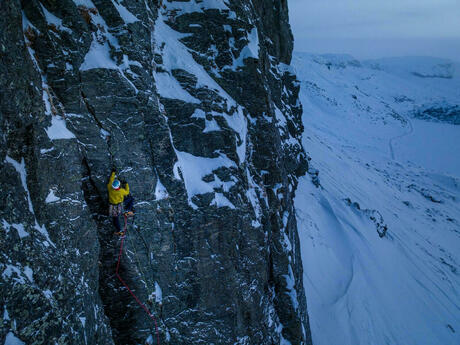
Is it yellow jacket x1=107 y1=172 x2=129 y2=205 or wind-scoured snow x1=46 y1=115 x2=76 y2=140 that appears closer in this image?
wind-scoured snow x1=46 y1=115 x2=76 y2=140

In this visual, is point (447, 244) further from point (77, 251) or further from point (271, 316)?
point (77, 251)

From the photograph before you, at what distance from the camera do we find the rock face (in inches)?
219

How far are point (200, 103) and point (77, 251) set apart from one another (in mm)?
6629

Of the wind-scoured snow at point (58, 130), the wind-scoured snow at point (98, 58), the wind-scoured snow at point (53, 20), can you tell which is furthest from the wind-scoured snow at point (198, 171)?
the wind-scoured snow at point (53, 20)

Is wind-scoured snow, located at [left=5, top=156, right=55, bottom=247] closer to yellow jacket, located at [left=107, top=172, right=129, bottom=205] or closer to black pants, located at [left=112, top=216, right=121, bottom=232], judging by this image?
yellow jacket, located at [left=107, top=172, right=129, bottom=205]

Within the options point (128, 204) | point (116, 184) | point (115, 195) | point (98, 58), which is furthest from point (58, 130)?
point (128, 204)

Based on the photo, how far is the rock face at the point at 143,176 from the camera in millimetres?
5566

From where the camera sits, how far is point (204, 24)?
1184 centimetres

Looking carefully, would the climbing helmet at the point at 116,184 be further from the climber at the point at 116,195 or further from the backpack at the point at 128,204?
the backpack at the point at 128,204

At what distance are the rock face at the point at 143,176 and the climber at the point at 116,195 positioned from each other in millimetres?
356

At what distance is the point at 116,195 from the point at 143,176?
1.15 m

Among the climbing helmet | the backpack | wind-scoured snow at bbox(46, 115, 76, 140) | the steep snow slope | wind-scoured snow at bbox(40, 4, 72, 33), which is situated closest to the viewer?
wind-scoured snow at bbox(46, 115, 76, 140)

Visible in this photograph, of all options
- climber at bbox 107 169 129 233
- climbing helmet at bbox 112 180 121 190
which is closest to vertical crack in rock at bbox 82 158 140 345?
climber at bbox 107 169 129 233

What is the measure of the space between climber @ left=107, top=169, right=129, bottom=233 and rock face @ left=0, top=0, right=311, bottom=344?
1.17ft
